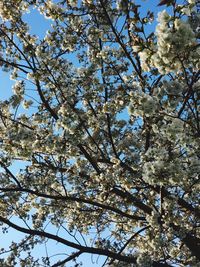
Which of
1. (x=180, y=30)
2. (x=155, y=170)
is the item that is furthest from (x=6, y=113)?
(x=180, y=30)

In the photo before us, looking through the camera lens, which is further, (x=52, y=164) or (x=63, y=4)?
(x=52, y=164)

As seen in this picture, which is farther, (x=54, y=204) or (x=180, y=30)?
(x=54, y=204)

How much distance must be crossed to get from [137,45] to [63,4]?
555 centimetres

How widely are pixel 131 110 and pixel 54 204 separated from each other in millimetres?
6903

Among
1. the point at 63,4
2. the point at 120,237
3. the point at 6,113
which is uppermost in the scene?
the point at 63,4

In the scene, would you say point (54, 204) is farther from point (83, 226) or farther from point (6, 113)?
point (6, 113)

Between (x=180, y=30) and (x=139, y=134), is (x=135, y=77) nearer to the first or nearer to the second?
(x=139, y=134)

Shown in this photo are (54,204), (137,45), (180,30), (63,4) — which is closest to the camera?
(180,30)

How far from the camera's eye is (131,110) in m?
6.99

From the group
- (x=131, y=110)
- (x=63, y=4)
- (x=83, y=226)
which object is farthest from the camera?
(x=83, y=226)

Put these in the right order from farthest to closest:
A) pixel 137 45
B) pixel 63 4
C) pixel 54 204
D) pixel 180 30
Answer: pixel 54 204, pixel 63 4, pixel 137 45, pixel 180 30

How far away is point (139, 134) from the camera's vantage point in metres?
12.2

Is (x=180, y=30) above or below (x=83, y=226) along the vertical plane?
below

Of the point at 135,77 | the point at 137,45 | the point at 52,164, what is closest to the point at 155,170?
the point at 137,45
